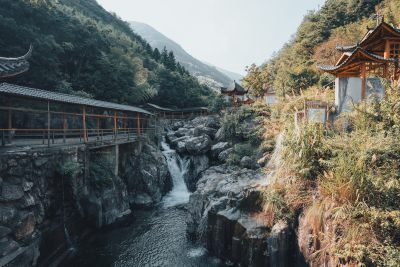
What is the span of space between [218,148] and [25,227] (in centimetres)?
1343

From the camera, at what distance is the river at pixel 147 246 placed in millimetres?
10047

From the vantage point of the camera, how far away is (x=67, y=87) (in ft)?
79.8

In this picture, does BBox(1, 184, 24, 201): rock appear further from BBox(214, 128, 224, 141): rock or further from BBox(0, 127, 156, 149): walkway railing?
BBox(214, 128, 224, 141): rock

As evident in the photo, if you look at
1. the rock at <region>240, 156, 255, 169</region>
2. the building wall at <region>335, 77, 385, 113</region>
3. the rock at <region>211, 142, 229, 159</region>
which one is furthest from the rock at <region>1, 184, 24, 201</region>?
the rock at <region>211, 142, 229, 159</region>

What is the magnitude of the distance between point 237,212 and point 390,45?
974 centimetres

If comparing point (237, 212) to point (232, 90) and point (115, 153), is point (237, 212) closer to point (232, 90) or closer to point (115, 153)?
point (115, 153)

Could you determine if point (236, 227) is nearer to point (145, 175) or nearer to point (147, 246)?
point (147, 246)

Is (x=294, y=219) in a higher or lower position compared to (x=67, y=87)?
lower

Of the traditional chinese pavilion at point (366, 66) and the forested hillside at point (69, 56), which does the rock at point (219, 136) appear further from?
the forested hillside at point (69, 56)

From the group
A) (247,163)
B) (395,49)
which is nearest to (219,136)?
(247,163)

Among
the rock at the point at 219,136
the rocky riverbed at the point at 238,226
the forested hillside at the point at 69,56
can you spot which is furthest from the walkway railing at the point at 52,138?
the forested hillside at the point at 69,56

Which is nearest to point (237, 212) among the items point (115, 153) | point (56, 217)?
point (56, 217)

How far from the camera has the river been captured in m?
10.0

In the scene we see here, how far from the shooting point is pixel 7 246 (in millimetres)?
7332
